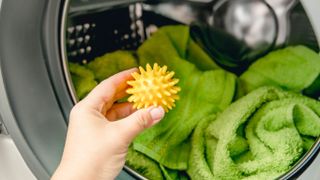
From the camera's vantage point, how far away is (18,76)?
910 millimetres

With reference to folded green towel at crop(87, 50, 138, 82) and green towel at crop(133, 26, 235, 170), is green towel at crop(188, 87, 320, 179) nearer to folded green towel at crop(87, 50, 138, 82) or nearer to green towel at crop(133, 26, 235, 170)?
green towel at crop(133, 26, 235, 170)

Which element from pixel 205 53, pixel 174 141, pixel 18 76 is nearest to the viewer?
pixel 18 76

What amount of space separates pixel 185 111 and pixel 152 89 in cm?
22

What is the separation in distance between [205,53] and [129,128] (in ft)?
1.39

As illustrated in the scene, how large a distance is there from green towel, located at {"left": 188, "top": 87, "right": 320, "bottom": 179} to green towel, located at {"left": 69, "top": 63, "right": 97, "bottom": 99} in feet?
0.72

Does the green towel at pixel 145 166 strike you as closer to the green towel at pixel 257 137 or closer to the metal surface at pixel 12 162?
the green towel at pixel 257 137

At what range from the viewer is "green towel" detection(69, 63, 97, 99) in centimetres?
102

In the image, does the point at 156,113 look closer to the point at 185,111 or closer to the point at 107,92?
the point at 107,92

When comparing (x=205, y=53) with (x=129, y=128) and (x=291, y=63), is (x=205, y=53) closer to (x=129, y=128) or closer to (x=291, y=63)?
(x=291, y=63)

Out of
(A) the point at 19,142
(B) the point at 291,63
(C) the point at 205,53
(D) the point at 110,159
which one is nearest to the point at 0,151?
(A) the point at 19,142

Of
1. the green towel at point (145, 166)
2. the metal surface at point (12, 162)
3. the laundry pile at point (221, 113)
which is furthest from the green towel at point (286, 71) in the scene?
the metal surface at point (12, 162)

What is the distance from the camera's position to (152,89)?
82cm

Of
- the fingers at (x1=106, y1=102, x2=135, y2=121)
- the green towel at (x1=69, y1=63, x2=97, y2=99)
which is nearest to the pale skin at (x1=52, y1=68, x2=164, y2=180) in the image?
the fingers at (x1=106, y1=102, x2=135, y2=121)

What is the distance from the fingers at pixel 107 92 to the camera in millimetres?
820
